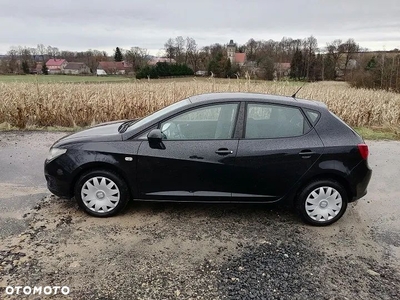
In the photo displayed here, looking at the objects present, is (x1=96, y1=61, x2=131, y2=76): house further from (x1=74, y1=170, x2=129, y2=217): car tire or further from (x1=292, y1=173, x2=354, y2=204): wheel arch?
(x1=292, y1=173, x2=354, y2=204): wheel arch

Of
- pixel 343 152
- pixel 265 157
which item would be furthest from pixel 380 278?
pixel 265 157

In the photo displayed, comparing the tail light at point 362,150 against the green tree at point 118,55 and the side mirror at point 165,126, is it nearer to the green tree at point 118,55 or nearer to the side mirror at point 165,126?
the side mirror at point 165,126

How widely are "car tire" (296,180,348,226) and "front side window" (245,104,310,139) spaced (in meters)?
0.72

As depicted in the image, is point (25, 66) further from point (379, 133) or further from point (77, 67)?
point (379, 133)

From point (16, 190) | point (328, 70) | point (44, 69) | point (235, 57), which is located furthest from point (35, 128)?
point (44, 69)

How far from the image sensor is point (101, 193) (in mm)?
3846

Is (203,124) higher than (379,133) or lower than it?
higher

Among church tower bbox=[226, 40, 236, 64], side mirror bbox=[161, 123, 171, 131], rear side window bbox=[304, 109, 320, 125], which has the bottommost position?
side mirror bbox=[161, 123, 171, 131]

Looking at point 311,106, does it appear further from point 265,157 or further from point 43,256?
point 43,256

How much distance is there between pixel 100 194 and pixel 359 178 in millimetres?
3274

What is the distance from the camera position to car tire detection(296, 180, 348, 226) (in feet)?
12.4

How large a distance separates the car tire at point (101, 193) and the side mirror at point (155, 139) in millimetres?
623

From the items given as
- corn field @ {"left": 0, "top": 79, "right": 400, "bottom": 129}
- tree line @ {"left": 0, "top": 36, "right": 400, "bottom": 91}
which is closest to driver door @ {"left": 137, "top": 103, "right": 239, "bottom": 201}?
corn field @ {"left": 0, "top": 79, "right": 400, "bottom": 129}

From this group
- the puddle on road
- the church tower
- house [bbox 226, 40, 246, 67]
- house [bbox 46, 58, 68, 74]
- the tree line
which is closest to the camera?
the puddle on road
